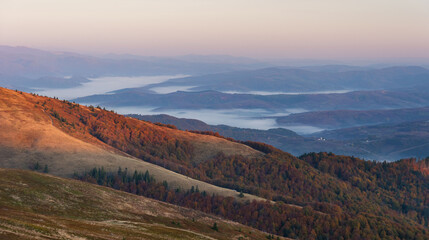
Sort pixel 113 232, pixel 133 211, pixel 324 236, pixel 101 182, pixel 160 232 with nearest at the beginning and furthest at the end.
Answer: pixel 113 232, pixel 160 232, pixel 133 211, pixel 324 236, pixel 101 182

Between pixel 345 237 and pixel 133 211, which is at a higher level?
pixel 133 211

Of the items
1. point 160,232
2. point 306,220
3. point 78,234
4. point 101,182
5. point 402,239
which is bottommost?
point 402,239

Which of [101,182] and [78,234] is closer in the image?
[78,234]

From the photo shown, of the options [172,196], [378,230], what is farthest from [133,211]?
[378,230]

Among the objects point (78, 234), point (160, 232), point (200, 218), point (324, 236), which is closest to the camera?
point (78, 234)

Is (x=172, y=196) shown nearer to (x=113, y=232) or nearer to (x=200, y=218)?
(x=200, y=218)

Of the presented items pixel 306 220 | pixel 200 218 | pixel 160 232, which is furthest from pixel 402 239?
pixel 160 232
